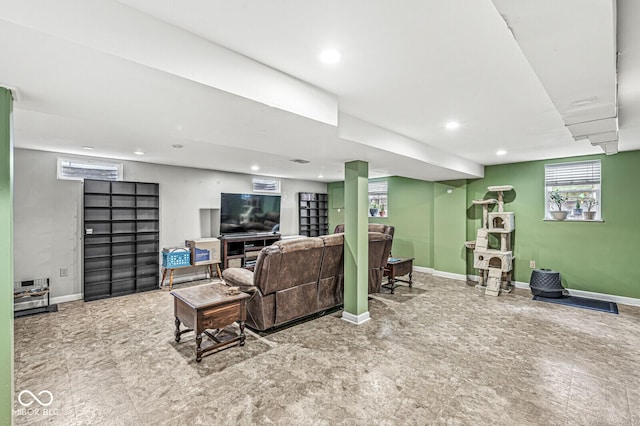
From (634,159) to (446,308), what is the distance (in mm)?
3690

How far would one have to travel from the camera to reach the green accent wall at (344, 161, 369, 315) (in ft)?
12.3

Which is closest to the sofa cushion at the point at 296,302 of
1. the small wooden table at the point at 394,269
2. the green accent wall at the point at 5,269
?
the small wooden table at the point at 394,269

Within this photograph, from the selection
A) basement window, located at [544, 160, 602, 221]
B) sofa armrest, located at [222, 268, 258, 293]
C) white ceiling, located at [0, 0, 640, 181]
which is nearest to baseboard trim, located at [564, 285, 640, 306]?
basement window, located at [544, 160, 602, 221]

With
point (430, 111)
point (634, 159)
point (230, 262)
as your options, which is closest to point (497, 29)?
point (430, 111)

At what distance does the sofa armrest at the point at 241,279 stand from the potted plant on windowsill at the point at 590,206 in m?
5.40

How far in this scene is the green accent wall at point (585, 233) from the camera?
4.54m

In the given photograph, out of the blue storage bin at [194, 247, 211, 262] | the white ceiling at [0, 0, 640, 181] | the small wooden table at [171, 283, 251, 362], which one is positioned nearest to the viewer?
the white ceiling at [0, 0, 640, 181]

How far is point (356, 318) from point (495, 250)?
10.9 ft

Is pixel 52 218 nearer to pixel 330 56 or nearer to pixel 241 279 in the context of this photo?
pixel 241 279

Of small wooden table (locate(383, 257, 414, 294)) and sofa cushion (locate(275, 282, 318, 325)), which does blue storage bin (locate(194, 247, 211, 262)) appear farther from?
small wooden table (locate(383, 257, 414, 294))

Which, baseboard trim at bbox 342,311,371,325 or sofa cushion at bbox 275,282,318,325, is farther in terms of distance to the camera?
baseboard trim at bbox 342,311,371,325

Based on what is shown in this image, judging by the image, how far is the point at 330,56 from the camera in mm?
1795

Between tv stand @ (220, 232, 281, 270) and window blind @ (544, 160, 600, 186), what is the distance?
226 inches

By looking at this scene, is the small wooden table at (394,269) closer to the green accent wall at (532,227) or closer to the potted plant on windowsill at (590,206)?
the green accent wall at (532,227)
